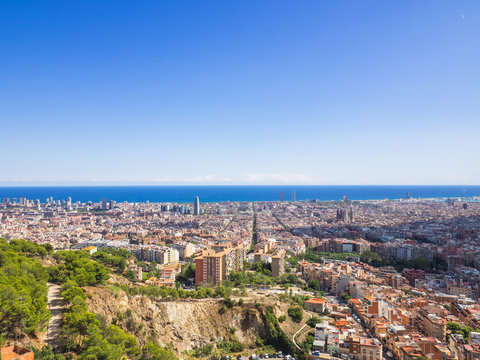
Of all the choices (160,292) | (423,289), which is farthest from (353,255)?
(160,292)

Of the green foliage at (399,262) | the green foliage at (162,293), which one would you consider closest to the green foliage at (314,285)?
the green foliage at (162,293)

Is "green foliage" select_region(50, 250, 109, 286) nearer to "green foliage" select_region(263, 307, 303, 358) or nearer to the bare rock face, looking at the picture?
the bare rock face

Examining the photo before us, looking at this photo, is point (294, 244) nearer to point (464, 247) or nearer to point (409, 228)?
point (464, 247)

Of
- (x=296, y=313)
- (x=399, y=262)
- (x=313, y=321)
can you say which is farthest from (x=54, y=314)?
(x=399, y=262)

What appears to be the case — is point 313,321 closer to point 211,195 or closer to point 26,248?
point 26,248

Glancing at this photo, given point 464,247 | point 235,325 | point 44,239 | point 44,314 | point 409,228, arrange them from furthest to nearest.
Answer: point 409,228 → point 44,239 → point 464,247 → point 235,325 → point 44,314

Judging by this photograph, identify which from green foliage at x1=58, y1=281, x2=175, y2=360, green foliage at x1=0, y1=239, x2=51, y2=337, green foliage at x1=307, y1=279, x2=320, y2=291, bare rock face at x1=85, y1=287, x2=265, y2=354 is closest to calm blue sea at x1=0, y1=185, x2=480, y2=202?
green foliage at x1=307, y1=279, x2=320, y2=291

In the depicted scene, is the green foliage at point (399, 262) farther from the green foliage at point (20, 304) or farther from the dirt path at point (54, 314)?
the green foliage at point (20, 304)
